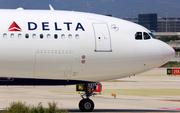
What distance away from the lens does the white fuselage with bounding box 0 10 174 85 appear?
21.5 meters

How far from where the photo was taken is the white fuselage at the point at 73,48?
21.5 metres

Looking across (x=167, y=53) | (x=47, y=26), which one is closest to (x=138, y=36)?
(x=167, y=53)

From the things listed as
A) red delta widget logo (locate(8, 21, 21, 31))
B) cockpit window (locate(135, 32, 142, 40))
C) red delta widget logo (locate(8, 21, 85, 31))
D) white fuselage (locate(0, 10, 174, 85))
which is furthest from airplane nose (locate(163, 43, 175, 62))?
red delta widget logo (locate(8, 21, 21, 31))

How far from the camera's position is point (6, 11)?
22484 millimetres

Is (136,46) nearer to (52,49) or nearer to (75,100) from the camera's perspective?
(52,49)

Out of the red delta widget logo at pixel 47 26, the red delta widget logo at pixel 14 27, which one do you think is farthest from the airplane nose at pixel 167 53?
the red delta widget logo at pixel 14 27

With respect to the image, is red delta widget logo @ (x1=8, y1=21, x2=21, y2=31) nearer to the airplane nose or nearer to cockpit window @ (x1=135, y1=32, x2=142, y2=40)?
cockpit window @ (x1=135, y1=32, x2=142, y2=40)

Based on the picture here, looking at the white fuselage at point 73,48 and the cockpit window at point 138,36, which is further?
the cockpit window at point 138,36

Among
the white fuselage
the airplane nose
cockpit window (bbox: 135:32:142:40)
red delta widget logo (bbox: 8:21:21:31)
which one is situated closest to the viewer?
the white fuselage

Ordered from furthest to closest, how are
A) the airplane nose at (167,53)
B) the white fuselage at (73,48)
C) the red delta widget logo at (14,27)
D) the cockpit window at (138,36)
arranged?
the cockpit window at (138,36), the airplane nose at (167,53), the red delta widget logo at (14,27), the white fuselage at (73,48)

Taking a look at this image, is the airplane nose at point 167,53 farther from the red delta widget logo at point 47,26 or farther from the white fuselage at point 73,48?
the red delta widget logo at point 47,26

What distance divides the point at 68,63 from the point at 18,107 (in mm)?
4125

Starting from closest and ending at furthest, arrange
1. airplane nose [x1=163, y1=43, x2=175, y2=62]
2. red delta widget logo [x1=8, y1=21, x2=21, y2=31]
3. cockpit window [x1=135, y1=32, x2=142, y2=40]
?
1. red delta widget logo [x1=8, y1=21, x2=21, y2=31]
2. airplane nose [x1=163, y1=43, x2=175, y2=62]
3. cockpit window [x1=135, y1=32, x2=142, y2=40]

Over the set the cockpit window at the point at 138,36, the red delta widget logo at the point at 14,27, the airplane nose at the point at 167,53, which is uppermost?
the red delta widget logo at the point at 14,27
